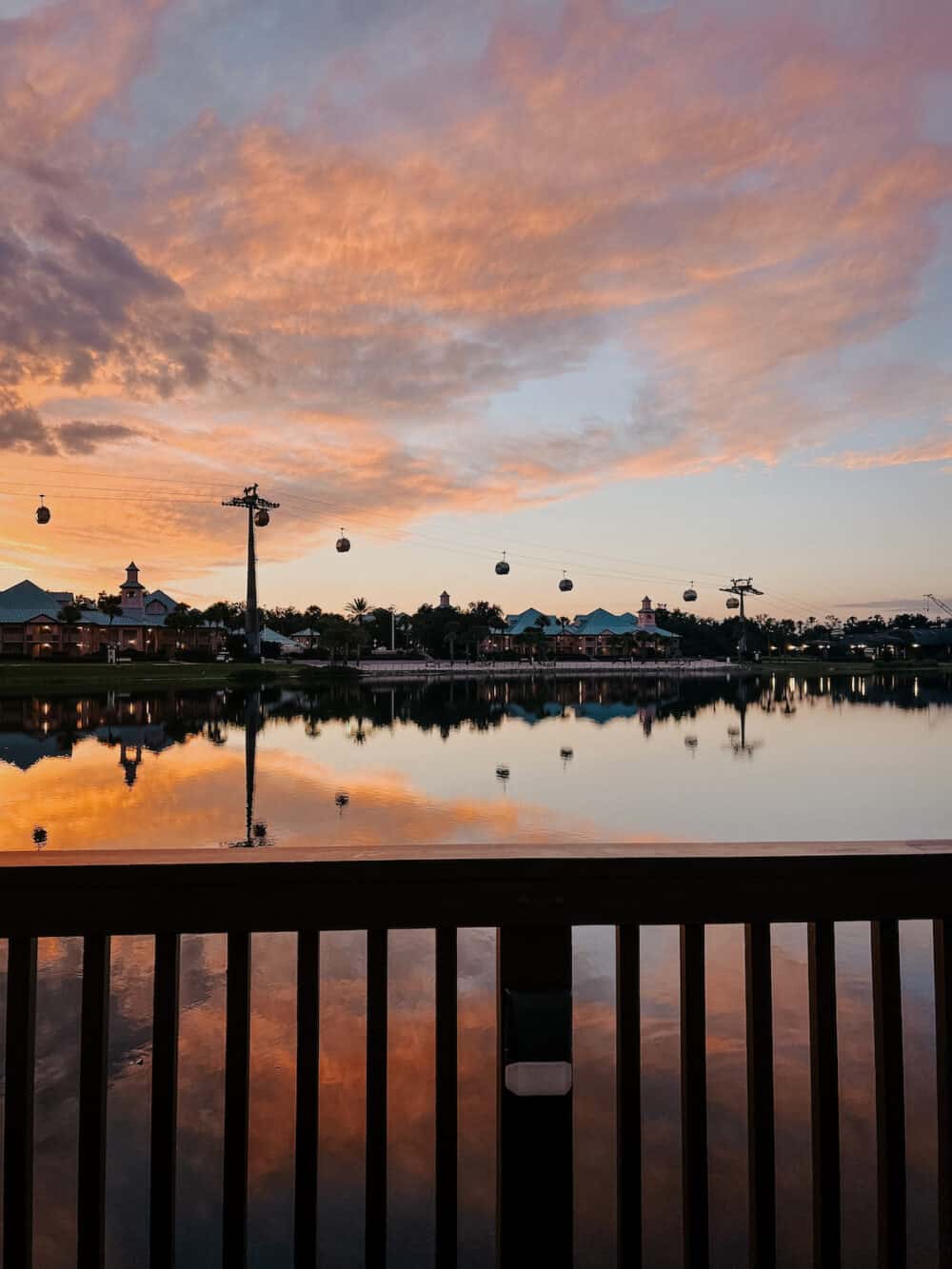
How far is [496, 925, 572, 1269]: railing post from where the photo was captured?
4.82ft

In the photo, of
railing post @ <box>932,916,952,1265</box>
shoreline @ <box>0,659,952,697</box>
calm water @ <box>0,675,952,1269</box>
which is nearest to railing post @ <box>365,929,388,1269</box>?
railing post @ <box>932,916,952,1265</box>

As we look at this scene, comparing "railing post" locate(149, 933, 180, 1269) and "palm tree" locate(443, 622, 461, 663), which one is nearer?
"railing post" locate(149, 933, 180, 1269)

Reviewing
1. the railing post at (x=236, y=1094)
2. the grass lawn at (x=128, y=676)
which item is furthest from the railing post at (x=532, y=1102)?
the grass lawn at (x=128, y=676)

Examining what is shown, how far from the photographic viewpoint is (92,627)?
274 feet

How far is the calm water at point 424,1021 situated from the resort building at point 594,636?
322 ft

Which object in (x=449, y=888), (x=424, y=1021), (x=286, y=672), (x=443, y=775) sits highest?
(x=449, y=888)

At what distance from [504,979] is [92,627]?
93.2 m

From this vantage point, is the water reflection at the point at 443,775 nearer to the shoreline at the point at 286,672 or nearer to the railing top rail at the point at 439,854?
the railing top rail at the point at 439,854

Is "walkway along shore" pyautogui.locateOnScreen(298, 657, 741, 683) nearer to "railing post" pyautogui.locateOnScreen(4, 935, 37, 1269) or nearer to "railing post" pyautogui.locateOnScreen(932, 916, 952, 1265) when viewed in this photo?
Result: "railing post" pyautogui.locateOnScreen(4, 935, 37, 1269)

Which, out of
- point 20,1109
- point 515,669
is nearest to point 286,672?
point 515,669

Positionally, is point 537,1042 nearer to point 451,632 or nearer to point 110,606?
point 451,632

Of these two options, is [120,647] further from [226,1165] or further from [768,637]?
[768,637]

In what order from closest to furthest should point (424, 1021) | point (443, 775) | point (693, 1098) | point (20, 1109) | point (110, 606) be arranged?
point (20, 1109)
point (693, 1098)
point (424, 1021)
point (443, 775)
point (110, 606)

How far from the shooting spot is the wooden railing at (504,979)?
4.66ft
